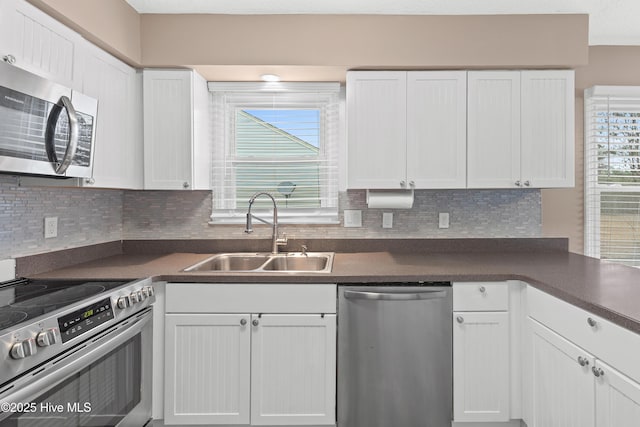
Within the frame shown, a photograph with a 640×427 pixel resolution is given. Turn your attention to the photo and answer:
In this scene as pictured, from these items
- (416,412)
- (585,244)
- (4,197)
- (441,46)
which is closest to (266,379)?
(416,412)

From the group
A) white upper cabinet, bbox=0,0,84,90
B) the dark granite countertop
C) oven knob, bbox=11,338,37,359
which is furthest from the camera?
the dark granite countertop

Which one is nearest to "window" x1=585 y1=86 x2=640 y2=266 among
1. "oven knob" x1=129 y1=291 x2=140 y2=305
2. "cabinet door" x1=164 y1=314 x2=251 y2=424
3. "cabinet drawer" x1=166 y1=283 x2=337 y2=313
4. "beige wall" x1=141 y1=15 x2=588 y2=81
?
"beige wall" x1=141 y1=15 x2=588 y2=81

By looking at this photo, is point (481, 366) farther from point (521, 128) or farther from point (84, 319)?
point (84, 319)

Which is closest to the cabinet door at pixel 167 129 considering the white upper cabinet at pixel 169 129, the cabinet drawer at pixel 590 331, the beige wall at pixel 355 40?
the white upper cabinet at pixel 169 129

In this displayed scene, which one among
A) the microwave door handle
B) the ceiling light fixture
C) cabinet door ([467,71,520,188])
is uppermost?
the ceiling light fixture

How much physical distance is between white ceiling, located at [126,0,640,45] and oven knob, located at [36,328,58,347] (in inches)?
71.4

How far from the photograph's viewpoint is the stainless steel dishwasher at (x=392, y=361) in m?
1.87

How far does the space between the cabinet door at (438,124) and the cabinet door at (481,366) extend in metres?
0.82

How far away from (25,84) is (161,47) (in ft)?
3.45

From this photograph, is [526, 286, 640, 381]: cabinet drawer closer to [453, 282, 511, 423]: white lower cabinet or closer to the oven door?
[453, 282, 511, 423]: white lower cabinet

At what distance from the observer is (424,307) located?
6.15 ft

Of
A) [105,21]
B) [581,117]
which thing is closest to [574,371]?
[581,117]

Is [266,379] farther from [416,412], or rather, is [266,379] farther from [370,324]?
[416,412]

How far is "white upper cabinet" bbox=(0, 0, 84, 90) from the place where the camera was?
1.41m
